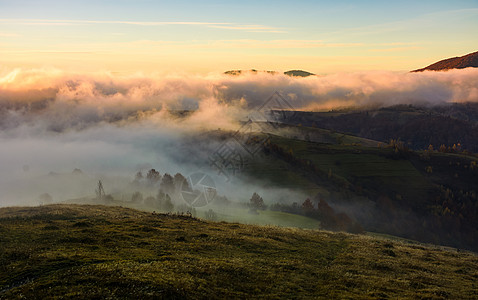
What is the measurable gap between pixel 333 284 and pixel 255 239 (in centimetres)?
2356

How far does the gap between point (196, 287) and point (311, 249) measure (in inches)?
1253

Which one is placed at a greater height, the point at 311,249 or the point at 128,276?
the point at 128,276

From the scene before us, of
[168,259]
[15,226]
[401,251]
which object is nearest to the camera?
[168,259]

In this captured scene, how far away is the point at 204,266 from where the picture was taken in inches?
1491

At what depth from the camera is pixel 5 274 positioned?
32.9 meters

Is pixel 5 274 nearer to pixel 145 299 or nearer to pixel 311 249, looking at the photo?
pixel 145 299

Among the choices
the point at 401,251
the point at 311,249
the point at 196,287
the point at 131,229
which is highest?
the point at 196,287

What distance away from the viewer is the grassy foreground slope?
29375mm

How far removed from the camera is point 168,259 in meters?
41.0

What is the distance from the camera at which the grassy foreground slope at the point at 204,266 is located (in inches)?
1156

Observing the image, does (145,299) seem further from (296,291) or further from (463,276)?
(463,276)

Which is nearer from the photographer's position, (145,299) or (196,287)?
(145,299)

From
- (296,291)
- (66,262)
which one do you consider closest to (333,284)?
(296,291)

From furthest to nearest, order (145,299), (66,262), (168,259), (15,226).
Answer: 1. (15,226)
2. (168,259)
3. (66,262)
4. (145,299)
